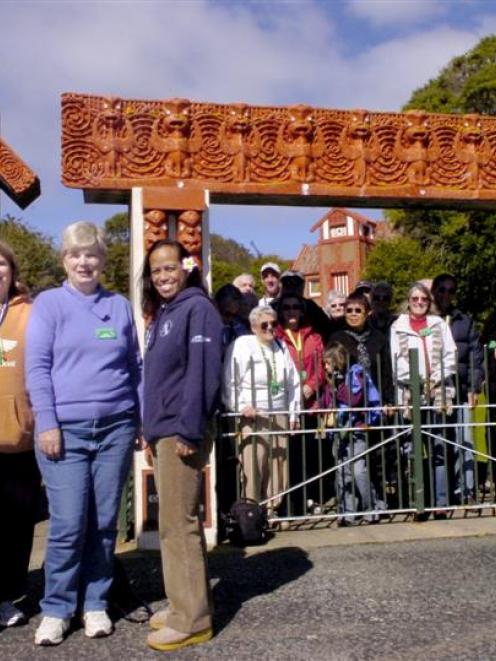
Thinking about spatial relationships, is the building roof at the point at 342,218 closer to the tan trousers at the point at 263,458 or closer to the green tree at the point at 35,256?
the green tree at the point at 35,256

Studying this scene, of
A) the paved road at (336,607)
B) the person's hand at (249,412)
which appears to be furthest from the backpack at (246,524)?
the person's hand at (249,412)

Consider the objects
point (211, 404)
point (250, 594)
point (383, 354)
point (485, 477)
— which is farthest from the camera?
point (485, 477)

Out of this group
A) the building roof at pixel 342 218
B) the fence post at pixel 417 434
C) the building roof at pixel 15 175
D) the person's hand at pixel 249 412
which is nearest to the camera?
the building roof at pixel 15 175

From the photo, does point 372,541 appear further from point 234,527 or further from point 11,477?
point 11,477

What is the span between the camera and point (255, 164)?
6.65 metres

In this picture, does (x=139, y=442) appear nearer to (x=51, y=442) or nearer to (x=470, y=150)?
(x=51, y=442)

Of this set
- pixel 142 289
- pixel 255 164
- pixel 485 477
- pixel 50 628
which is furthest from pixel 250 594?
pixel 485 477

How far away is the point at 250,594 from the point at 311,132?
11.7 ft

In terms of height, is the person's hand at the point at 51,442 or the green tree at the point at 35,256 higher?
the green tree at the point at 35,256

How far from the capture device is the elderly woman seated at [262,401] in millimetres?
6602

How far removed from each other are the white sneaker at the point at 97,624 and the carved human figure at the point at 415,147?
13.8 feet

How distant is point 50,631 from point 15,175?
10.6 ft

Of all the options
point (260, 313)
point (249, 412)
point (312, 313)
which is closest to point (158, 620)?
point (249, 412)

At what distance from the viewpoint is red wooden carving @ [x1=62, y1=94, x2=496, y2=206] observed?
20.9 ft
